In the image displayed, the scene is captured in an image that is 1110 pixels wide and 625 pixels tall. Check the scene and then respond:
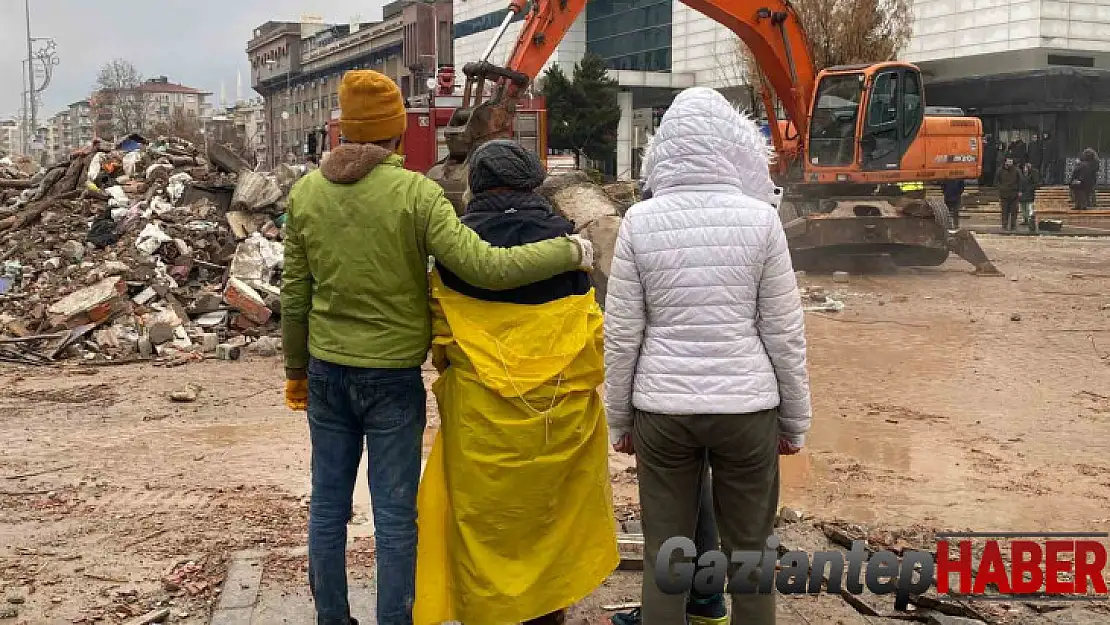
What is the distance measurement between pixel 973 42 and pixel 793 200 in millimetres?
19609

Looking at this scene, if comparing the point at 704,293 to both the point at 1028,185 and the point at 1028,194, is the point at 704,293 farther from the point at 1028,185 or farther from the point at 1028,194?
the point at 1028,194

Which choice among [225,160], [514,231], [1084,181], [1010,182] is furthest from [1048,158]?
[514,231]

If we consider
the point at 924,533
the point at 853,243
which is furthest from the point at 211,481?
the point at 853,243

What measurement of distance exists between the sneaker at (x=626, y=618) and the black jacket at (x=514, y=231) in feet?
4.04

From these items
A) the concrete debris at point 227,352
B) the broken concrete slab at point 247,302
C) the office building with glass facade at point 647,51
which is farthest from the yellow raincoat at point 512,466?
the office building with glass facade at point 647,51

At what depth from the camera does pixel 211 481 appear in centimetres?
596

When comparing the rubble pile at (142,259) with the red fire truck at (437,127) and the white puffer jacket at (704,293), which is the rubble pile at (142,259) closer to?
the red fire truck at (437,127)

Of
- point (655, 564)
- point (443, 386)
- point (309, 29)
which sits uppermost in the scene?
point (309, 29)

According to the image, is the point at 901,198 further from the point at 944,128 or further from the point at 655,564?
→ the point at 655,564

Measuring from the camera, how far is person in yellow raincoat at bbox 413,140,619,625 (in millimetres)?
3326

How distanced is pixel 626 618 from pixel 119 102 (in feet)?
195

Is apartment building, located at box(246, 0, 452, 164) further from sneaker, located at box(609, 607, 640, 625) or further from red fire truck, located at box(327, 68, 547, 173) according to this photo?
sneaker, located at box(609, 607, 640, 625)

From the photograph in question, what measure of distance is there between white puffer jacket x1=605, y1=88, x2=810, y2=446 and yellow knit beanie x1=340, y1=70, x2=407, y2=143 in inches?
37.1

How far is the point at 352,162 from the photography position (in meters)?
3.38
